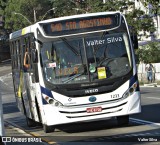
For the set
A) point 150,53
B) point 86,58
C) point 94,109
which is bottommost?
point 150,53

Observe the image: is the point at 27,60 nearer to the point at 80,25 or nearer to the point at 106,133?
the point at 80,25

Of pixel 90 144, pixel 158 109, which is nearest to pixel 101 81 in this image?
Answer: pixel 90 144

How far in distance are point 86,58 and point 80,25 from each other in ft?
3.20

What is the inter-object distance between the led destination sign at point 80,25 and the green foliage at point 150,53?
119ft

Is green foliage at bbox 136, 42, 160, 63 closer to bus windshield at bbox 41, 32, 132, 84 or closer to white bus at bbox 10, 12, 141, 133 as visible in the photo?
white bus at bbox 10, 12, 141, 133

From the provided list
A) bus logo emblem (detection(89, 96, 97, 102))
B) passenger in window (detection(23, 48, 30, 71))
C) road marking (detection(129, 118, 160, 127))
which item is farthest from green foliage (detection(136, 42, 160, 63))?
bus logo emblem (detection(89, 96, 97, 102))

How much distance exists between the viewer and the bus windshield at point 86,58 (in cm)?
1417

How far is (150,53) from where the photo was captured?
168 feet

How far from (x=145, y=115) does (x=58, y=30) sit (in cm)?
459

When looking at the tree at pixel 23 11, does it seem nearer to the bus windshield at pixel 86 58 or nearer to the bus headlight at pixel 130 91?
the bus windshield at pixel 86 58

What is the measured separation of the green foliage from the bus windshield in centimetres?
3660

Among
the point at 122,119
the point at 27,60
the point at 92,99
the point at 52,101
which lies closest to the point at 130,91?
the point at 92,99

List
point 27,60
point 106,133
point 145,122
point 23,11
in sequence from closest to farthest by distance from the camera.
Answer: point 106,133
point 145,122
point 27,60
point 23,11

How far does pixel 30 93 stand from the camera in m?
16.2
